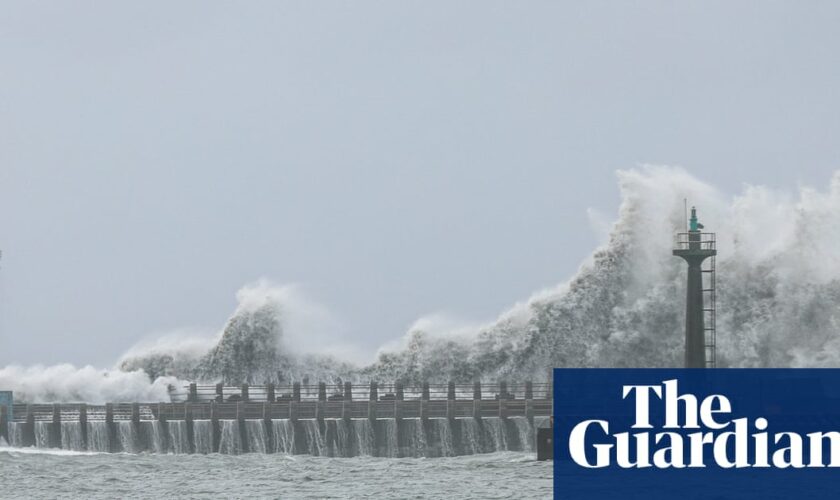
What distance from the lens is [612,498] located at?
70188 millimetres

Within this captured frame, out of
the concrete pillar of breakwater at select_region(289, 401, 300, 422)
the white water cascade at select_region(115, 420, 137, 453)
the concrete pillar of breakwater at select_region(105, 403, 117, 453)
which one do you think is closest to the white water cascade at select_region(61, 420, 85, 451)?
the concrete pillar of breakwater at select_region(105, 403, 117, 453)

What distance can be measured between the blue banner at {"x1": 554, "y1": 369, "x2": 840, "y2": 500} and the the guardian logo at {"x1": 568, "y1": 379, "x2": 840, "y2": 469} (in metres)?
0.05

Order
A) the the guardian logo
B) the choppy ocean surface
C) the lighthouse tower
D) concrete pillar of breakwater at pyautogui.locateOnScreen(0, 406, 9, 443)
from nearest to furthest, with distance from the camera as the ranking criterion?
1. the choppy ocean surface
2. the lighthouse tower
3. the the guardian logo
4. concrete pillar of breakwater at pyautogui.locateOnScreen(0, 406, 9, 443)

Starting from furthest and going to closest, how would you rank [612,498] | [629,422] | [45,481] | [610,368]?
[610,368]
[629,422]
[45,481]
[612,498]

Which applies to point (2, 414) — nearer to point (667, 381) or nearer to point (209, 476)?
point (209, 476)

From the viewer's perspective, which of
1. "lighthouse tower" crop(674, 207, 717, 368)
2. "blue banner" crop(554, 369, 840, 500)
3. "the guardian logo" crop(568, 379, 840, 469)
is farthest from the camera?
"the guardian logo" crop(568, 379, 840, 469)

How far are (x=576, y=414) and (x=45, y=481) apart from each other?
18.5 m

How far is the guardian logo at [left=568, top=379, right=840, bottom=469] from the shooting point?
259ft

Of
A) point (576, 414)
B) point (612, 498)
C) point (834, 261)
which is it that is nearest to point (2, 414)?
point (576, 414)

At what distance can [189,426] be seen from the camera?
88750 mm

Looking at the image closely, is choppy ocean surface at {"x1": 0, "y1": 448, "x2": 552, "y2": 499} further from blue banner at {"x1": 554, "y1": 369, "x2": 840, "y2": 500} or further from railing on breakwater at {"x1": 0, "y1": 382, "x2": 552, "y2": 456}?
blue banner at {"x1": 554, "y1": 369, "x2": 840, "y2": 500}

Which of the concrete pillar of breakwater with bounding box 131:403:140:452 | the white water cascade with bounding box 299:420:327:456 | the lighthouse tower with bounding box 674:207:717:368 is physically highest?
the lighthouse tower with bounding box 674:207:717:368

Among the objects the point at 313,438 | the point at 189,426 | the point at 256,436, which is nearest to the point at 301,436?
the point at 313,438

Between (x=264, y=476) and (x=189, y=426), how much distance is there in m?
12.0
